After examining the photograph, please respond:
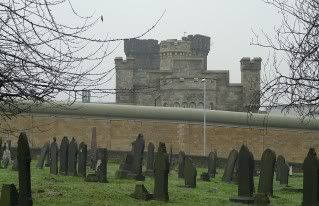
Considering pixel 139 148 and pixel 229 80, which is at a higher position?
pixel 229 80

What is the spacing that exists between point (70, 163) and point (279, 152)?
15.8 m

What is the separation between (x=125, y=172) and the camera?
15656mm

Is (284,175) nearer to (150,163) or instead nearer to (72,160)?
(150,163)

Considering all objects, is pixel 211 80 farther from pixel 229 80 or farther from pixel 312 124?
pixel 312 124

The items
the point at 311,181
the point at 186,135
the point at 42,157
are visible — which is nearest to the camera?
the point at 311,181

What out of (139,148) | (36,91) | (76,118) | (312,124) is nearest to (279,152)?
(312,124)

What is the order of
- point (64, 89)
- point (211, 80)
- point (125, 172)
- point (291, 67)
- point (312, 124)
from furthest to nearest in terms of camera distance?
point (211, 80)
point (312, 124)
point (125, 172)
point (291, 67)
point (64, 89)

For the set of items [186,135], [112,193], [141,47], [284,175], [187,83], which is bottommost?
[112,193]

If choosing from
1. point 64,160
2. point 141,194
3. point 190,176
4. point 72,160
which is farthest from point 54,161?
point 141,194

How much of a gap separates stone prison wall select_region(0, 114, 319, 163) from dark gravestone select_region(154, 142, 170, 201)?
17346 millimetres

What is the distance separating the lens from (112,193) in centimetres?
1179

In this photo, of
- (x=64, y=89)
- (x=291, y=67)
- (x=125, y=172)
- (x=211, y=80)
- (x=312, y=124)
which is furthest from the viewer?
(x=211, y=80)

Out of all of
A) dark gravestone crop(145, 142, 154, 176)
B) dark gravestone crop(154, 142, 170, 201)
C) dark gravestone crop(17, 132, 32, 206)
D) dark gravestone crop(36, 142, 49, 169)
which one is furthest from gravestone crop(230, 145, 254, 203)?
dark gravestone crop(36, 142, 49, 169)

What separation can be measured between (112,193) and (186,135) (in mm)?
17782
